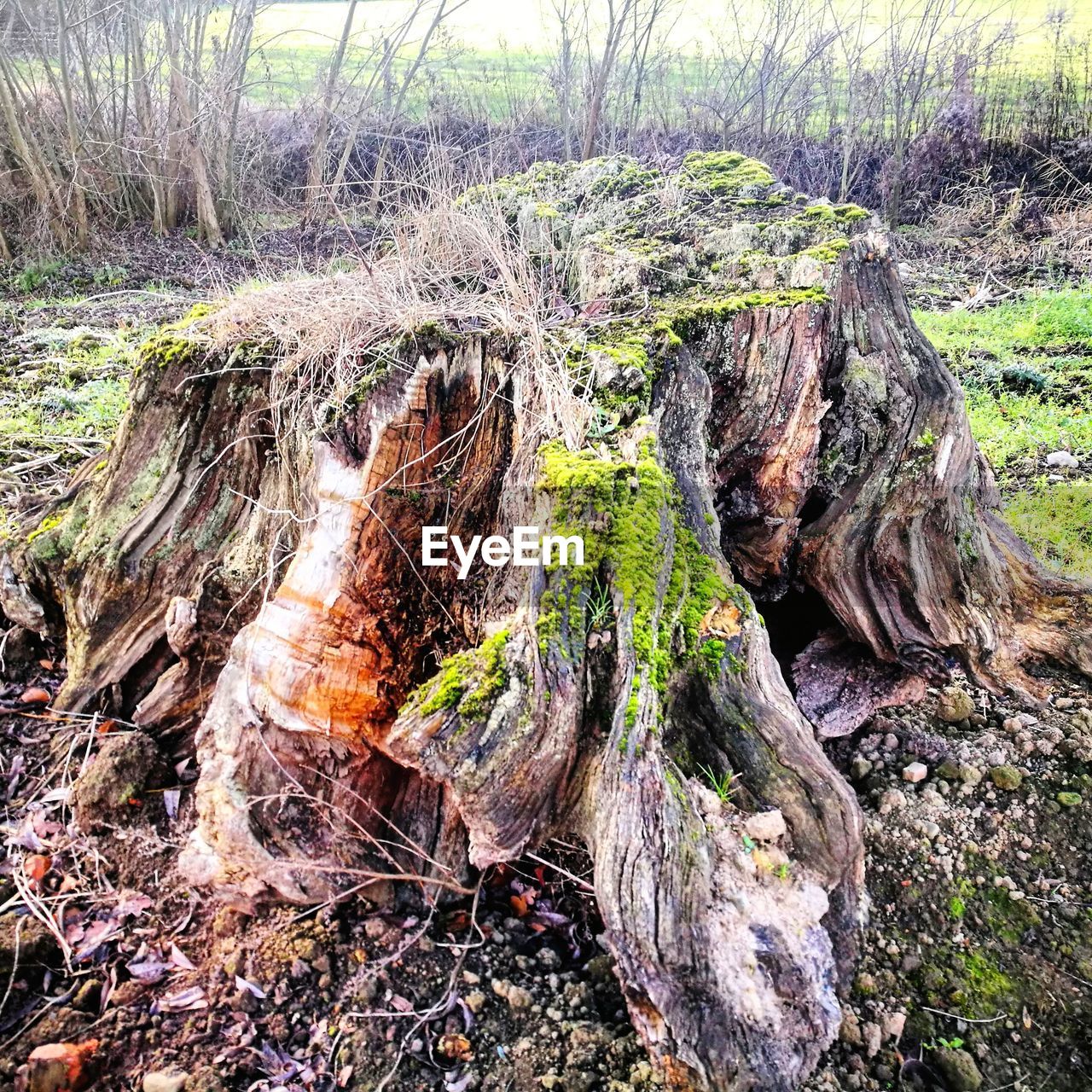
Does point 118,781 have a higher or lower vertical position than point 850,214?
lower

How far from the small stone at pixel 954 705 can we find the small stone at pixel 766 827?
158 centimetres

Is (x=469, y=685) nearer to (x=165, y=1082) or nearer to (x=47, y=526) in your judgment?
(x=165, y=1082)

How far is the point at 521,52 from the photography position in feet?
46.5

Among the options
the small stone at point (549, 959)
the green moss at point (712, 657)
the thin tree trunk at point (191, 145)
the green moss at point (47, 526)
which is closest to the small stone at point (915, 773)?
the green moss at point (712, 657)

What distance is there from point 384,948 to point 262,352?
2.07m

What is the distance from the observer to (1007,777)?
8.78ft

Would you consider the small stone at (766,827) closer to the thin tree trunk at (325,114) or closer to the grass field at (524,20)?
the thin tree trunk at (325,114)

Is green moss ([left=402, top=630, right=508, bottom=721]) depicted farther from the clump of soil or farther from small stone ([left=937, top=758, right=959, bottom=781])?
small stone ([left=937, top=758, right=959, bottom=781])

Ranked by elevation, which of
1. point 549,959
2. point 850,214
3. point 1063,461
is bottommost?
point 549,959

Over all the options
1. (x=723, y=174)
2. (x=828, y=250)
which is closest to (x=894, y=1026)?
(x=828, y=250)

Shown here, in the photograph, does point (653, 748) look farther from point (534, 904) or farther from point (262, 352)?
point (262, 352)

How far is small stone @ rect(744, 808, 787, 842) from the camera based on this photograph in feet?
5.66

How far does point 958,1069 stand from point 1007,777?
107cm

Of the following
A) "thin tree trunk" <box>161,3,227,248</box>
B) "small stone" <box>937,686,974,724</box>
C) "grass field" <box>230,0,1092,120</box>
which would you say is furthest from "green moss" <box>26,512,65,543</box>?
"grass field" <box>230,0,1092,120</box>
